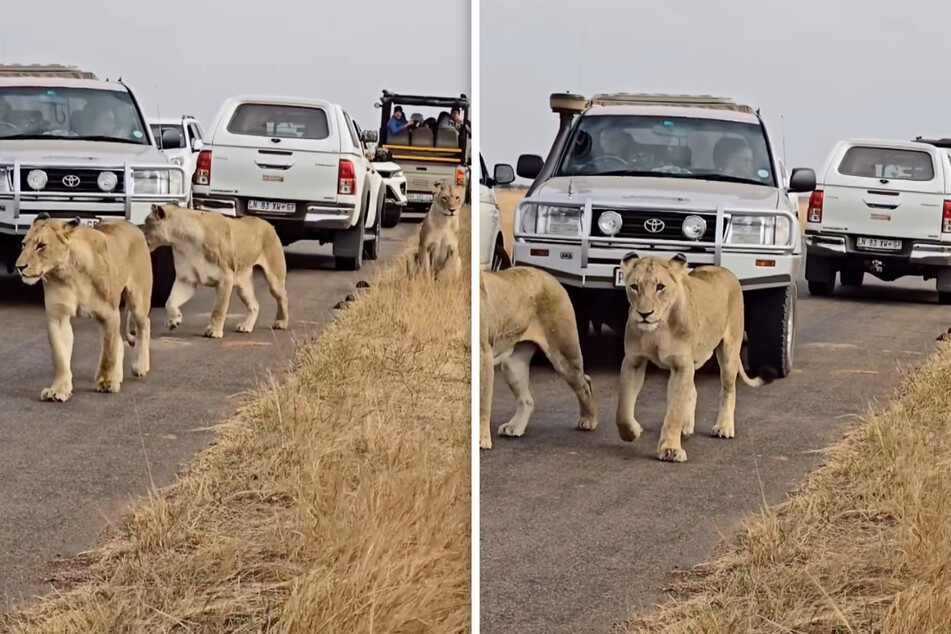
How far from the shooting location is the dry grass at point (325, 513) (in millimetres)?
2914

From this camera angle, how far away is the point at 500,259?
321 centimetres

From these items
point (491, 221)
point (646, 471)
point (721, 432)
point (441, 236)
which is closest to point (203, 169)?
point (441, 236)

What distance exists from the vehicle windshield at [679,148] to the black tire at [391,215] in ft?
1.79

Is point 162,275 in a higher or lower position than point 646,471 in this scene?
higher

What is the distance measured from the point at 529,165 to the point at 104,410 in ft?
3.89

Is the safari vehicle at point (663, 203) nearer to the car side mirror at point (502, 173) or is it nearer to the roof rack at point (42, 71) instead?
the car side mirror at point (502, 173)

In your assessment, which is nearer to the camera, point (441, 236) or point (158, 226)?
point (441, 236)

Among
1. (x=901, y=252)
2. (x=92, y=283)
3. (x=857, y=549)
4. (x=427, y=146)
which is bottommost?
(x=857, y=549)

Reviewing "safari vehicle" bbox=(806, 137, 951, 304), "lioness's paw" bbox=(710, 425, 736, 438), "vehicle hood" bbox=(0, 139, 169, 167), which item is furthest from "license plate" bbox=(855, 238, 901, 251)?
"vehicle hood" bbox=(0, 139, 169, 167)

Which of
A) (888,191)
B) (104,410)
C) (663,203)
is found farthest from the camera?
(104,410)

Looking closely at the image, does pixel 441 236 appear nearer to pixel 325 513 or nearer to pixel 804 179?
pixel 325 513

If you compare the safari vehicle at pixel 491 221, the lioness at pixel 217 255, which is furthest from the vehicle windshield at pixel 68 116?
the safari vehicle at pixel 491 221

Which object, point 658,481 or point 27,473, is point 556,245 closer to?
point 658,481

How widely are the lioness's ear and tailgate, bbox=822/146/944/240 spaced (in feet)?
1.49
